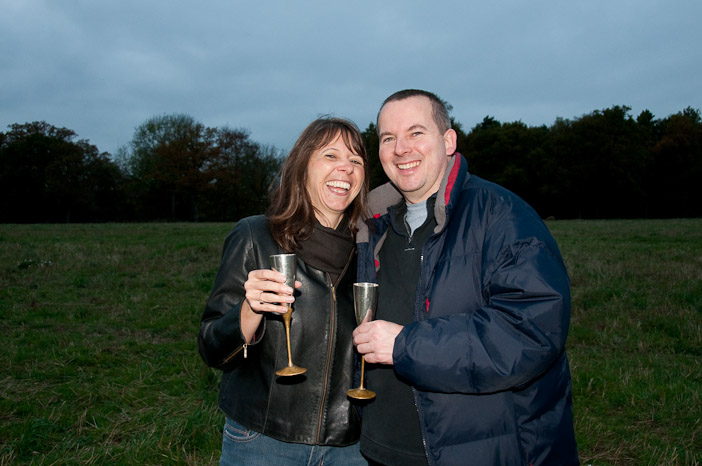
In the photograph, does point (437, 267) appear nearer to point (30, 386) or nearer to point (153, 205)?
point (30, 386)

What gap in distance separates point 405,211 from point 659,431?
4150 millimetres

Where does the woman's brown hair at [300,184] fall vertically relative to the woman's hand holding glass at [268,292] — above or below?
above

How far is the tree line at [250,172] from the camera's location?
5412 centimetres

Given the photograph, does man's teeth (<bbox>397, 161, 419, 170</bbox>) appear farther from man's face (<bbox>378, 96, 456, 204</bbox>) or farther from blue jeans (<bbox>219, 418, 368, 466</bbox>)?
blue jeans (<bbox>219, 418, 368, 466</bbox>)

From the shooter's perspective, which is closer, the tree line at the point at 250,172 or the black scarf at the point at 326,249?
the black scarf at the point at 326,249

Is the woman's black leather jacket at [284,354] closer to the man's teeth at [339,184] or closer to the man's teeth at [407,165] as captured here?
the man's teeth at [339,184]

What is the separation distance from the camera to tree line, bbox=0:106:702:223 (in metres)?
54.1

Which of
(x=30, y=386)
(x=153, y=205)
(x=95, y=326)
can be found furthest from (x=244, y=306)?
(x=153, y=205)

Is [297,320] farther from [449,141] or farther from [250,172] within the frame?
[250,172]

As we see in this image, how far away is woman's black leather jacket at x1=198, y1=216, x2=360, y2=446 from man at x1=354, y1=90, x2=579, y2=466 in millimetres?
205

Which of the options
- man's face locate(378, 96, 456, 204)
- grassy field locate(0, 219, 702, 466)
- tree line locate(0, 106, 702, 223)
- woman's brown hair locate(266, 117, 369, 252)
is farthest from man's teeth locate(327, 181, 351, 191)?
tree line locate(0, 106, 702, 223)

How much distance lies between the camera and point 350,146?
10.3 ft

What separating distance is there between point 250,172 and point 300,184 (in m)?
59.8

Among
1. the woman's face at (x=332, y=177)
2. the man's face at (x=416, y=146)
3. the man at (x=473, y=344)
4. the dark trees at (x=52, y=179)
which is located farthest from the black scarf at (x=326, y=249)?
the dark trees at (x=52, y=179)
